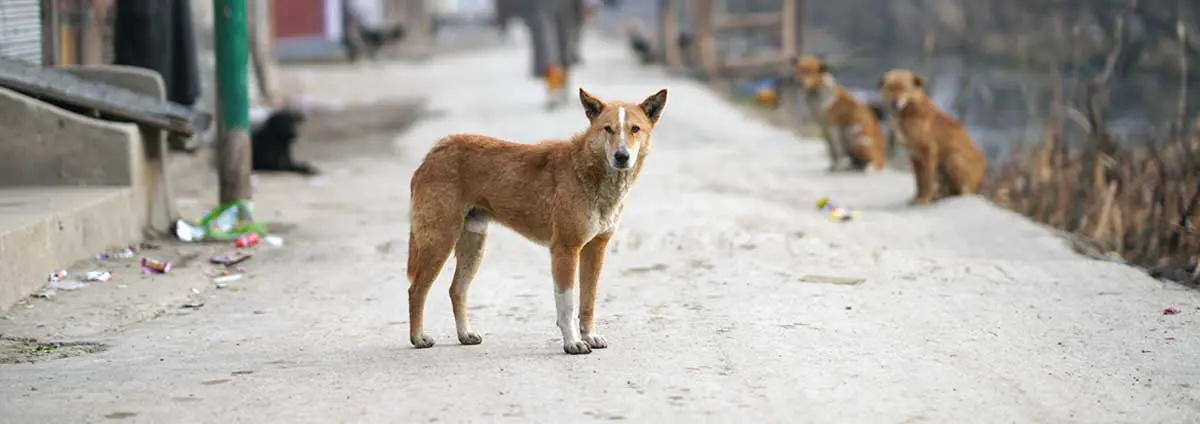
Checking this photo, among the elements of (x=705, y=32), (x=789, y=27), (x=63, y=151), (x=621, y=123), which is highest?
(x=621, y=123)

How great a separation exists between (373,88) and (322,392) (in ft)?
74.9

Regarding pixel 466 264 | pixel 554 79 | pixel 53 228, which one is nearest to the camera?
pixel 466 264

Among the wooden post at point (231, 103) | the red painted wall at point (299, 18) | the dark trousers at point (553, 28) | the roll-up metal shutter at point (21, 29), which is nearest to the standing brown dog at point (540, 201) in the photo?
the wooden post at point (231, 103)

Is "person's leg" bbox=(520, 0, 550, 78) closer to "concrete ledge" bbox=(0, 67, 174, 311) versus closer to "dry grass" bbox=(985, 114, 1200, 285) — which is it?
"dry grass" bbox=(985, 114, 1200, 285)

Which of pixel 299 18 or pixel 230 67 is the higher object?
pixel 230 67

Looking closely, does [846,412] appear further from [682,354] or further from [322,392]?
[322,392]

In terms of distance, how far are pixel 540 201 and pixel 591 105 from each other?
0.48 meters

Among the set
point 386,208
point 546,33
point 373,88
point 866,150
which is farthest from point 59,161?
point 373,88

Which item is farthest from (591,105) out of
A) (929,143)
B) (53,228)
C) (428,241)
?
(929,143)

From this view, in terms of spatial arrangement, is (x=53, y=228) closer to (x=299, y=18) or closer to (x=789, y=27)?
(x=789, y=27)

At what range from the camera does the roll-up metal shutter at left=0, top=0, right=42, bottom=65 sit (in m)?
12.5

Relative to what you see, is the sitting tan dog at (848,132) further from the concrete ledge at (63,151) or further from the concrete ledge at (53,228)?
the concrete ledge at (63,151)

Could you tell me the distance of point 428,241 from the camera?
717 centimetres

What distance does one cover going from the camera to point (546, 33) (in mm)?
25500
